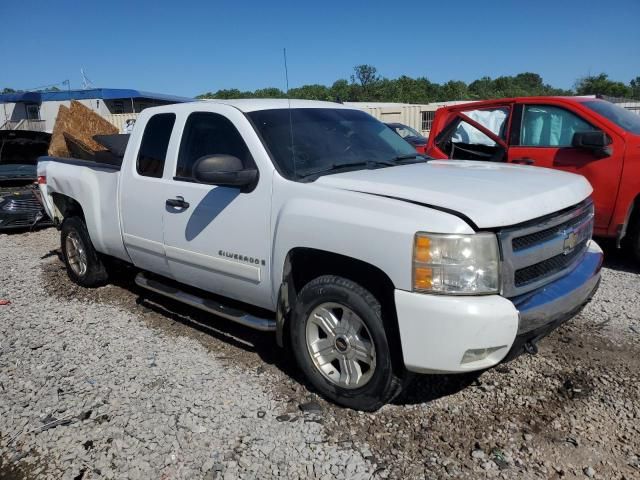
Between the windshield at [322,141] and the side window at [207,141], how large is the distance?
7.3 inches

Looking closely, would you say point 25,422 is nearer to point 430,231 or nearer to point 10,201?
point 430,231

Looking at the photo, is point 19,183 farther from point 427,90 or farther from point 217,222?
point 427,90

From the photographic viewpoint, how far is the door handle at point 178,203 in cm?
386

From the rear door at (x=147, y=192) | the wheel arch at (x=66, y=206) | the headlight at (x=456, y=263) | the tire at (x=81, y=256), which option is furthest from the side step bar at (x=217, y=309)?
the wheel arch at (x=66, y=206)

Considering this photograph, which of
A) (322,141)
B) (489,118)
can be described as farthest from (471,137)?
(322,141)

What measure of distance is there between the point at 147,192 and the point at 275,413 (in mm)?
2150

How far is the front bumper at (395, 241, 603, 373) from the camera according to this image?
2.53m

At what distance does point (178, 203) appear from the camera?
153 inches

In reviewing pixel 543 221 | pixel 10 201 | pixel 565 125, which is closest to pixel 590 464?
pixel 543 221

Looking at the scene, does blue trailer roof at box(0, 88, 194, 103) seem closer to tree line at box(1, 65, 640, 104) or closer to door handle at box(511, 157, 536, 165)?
tree line at box(1, 65, 640, 104)

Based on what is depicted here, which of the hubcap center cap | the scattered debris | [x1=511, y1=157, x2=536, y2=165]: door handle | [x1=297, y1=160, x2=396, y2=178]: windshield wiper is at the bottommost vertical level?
the scattered debris

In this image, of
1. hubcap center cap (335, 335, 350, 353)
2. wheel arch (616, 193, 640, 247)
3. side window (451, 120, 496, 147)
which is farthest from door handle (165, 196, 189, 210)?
wheel arch (616, 193, 640, 247)

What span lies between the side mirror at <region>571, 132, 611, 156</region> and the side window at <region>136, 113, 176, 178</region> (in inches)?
159

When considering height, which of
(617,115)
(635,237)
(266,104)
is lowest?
(635,237)
